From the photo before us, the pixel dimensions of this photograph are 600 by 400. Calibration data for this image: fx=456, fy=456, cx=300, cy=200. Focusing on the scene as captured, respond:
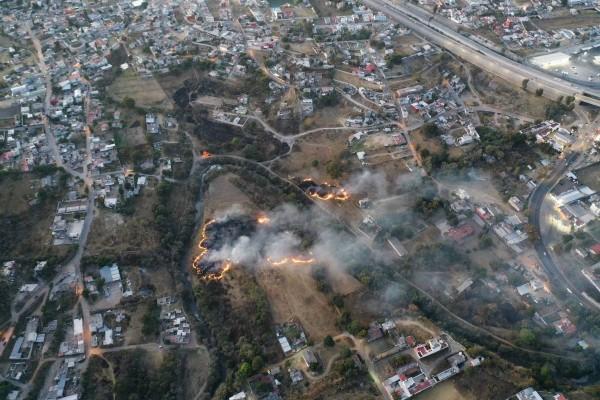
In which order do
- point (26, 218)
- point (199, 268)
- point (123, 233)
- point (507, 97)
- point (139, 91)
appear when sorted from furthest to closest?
point (139, 91), point (507, 97), point (26, 218), point (123, 233), point (199, 268)

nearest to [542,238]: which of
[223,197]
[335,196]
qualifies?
[335,196]

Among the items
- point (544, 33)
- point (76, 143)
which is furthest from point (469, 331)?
point (544, 33)

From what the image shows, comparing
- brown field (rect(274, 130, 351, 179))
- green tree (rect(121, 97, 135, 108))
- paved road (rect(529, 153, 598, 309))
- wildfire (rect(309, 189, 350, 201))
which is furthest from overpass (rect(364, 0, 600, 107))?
green tree (rect(121, 97, 135, 108))

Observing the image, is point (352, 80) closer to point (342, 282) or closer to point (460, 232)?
point (460, 232)

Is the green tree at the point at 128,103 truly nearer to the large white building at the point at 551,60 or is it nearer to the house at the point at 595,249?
the house at the point at 595,249

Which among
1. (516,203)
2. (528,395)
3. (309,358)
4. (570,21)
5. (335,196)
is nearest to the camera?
(528,395)

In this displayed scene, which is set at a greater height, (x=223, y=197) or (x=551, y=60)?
(x=551, y=60)
